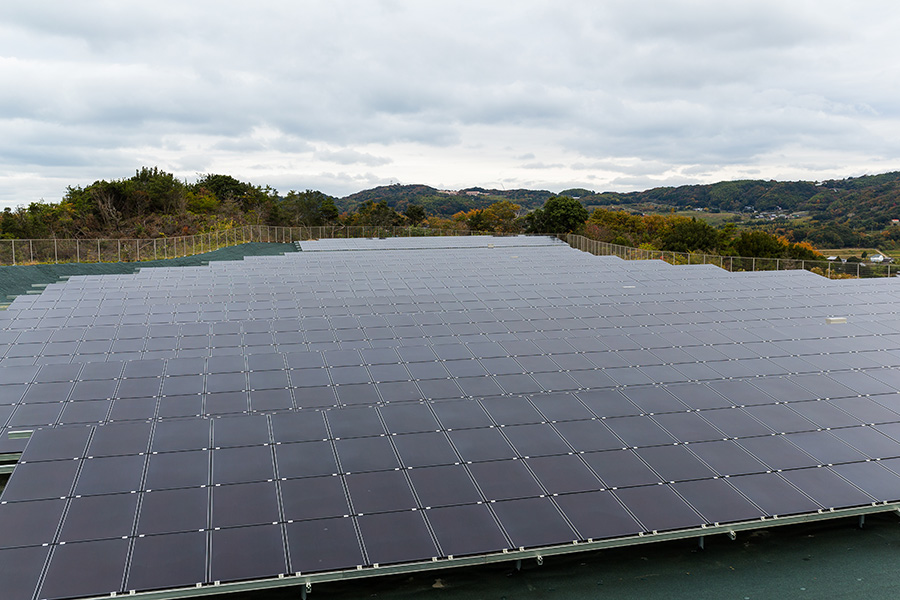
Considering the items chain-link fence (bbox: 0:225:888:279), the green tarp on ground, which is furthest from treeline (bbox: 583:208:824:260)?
the green tarp on ground

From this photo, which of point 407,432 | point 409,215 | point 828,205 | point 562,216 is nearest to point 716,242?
point 562,216

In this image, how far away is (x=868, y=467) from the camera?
11883mm

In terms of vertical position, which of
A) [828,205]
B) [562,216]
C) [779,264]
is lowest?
[779,264]

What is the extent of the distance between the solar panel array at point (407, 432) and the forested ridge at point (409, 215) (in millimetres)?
63173

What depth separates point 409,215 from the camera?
117312 mm

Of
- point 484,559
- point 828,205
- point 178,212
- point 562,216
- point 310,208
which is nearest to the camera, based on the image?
point 484,559

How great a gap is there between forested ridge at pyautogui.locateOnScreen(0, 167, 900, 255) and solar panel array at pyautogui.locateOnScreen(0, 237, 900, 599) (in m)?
63.2

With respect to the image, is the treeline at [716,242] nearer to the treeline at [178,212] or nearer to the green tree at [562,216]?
the green tree at [562,216]

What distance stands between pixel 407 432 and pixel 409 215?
107m

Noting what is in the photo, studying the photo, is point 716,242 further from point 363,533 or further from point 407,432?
point 363,533

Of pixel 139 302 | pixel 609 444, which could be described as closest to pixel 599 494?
pixel 609 444

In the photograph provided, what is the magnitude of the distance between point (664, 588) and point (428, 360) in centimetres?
826

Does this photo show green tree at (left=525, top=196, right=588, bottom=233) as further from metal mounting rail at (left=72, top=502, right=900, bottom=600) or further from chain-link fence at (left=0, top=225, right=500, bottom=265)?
metal mounting rail at (left=72, top=502, right=900, bottom=600)

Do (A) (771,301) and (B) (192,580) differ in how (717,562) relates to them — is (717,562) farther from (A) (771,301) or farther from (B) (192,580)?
(A) (771,301)
